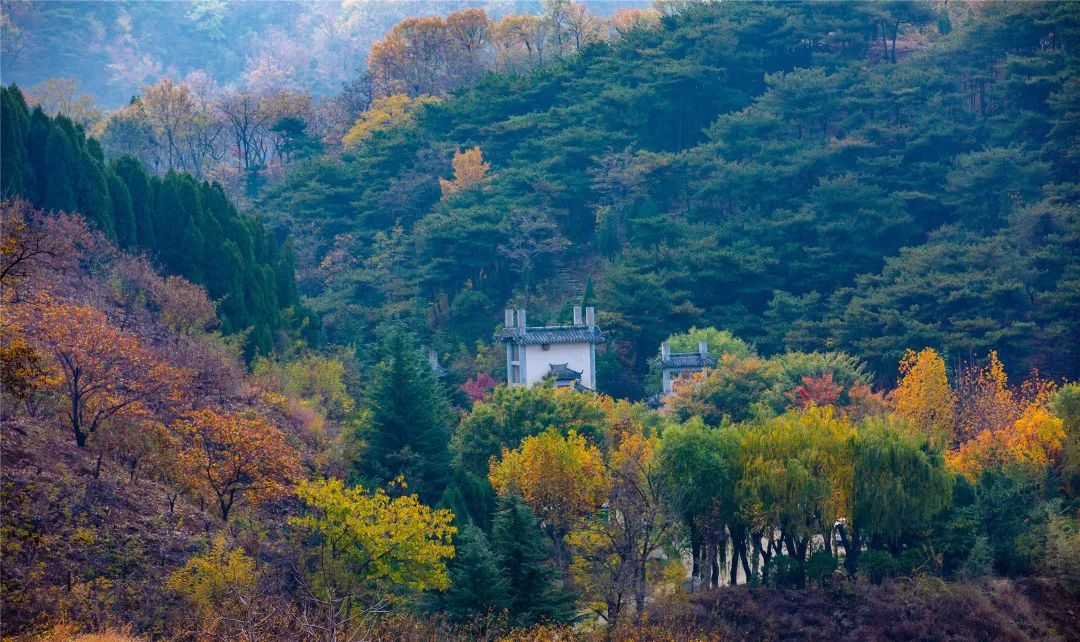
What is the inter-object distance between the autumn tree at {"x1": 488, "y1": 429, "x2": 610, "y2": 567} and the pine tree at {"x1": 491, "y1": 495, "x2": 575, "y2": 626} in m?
3.98

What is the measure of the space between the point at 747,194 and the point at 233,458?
105 feet

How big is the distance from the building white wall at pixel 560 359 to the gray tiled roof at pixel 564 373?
0.17m

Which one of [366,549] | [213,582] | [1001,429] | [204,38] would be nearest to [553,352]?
[1001,429]

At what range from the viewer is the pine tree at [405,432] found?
33188mm

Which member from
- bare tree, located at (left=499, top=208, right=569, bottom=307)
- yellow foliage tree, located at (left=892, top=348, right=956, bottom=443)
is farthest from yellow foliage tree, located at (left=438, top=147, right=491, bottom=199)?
yellow foliage tree, located at (left=892, top=348, right=956, bottom=443)

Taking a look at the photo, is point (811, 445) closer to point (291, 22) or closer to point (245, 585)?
point (245, 585)

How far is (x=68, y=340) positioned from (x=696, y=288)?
2789cm

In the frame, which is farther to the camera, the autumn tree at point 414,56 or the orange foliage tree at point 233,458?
the autumn tree at point 414,56

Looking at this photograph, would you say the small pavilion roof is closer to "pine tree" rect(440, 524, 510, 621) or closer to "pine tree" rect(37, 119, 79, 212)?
"pine tree" rect(37, 119, 79, 212)

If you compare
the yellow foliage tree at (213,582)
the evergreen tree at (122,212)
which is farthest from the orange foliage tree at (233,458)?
the evergreen tree at (122,212)

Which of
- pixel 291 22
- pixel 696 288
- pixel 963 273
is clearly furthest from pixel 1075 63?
pixel 291 22

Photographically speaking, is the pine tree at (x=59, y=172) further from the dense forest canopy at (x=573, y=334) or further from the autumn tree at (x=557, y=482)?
the autumn tree at (x=557, y=482)

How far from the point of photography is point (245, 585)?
22062 mm

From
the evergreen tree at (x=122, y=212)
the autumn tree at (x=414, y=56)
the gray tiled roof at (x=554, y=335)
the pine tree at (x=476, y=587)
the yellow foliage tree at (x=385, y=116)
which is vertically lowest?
the pine tree at (x=476, y=587)
